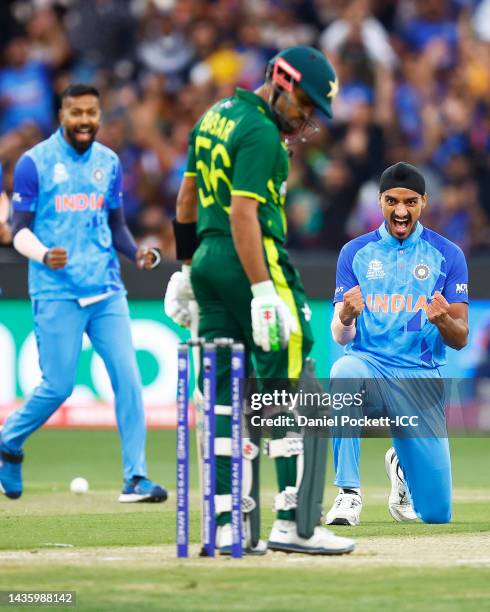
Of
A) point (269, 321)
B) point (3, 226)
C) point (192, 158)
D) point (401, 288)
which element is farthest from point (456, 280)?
point (3, 226)

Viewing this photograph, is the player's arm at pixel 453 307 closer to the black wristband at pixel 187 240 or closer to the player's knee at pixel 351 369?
the player's knee at pixel 351 369

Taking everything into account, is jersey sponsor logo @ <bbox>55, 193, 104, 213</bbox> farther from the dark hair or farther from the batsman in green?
the batsman in green

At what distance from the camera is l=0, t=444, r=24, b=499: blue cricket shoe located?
9305 millimetres

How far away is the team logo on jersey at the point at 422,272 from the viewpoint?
817 cm

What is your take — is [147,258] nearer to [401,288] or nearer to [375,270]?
[375,270]

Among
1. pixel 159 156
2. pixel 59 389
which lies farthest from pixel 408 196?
pixel 159 156

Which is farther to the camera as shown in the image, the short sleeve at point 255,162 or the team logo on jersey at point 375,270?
the team logo on jersey at point 375,270

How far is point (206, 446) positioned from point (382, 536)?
65.2 inches

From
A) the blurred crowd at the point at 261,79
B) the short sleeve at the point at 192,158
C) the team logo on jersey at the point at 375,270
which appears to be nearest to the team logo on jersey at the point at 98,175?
the team logo on jersey at the point at 375,270

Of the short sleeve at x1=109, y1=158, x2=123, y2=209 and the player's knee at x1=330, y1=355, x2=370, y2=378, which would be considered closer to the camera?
the player's knee at x1=330, y1=355, x2=370, y2=378

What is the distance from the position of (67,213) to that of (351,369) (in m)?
2.42

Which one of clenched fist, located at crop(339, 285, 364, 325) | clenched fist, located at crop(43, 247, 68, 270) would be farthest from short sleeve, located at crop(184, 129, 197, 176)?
clenched fist, located at crop(43, 247, 68, 270)

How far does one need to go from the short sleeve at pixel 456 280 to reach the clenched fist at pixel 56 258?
7.77 ft

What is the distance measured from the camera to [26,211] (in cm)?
939
